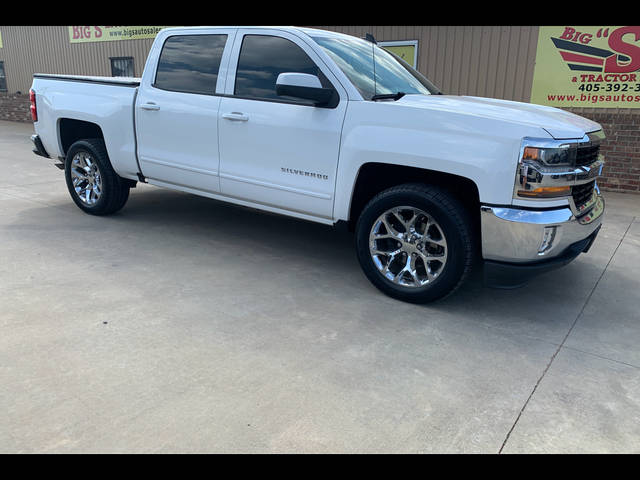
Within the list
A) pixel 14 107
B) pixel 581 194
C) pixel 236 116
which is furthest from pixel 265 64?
pixel 14 107

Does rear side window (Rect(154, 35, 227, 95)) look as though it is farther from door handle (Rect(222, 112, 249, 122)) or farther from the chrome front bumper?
the chrome front bumper

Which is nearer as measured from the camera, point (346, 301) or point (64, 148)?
point (346, 301)

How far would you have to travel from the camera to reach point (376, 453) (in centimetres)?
233

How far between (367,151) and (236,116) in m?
1.31

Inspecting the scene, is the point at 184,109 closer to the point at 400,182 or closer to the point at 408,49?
the point at 400,182

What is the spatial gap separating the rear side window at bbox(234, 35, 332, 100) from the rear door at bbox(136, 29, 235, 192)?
21 cm

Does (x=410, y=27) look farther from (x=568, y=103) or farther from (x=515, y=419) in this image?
(x=515, y=419)

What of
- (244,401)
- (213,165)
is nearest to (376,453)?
(244,401)

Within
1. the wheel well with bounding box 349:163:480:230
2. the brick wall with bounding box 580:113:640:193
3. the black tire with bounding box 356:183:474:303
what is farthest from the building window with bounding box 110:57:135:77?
the black tire with bounding box 356:183:474:303

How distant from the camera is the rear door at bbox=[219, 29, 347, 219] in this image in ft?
13.6

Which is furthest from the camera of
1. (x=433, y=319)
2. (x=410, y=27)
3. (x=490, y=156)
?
(x=410, y=27)

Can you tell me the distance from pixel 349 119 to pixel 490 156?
1.11 meters

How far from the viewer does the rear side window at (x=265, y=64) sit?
4.31m

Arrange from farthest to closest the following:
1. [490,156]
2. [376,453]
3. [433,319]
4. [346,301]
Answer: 1. [346,301]
2. [433,319]
3. [490,156]
4. [376,453]
